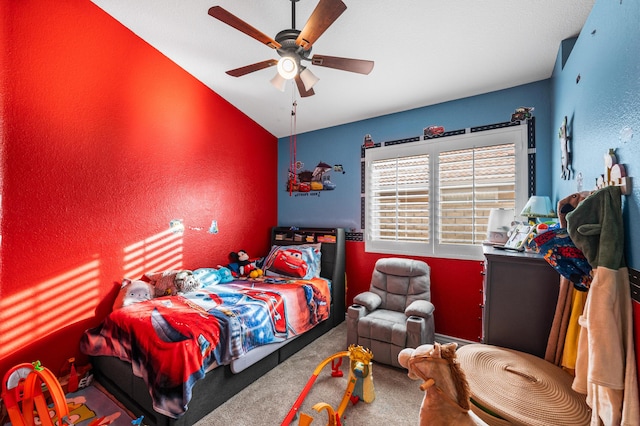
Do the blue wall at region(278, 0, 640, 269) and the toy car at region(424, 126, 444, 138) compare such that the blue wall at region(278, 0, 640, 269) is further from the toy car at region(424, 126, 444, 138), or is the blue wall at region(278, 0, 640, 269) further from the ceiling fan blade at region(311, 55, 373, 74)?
the ceiling fan blade at region(311, 55, 373, 74)

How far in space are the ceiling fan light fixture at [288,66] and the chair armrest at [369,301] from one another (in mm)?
2183

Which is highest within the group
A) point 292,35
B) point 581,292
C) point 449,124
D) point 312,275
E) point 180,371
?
point 292,35

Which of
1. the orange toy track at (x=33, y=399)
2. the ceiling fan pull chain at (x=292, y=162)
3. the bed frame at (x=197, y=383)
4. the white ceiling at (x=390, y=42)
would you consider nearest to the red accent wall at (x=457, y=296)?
the bed frame at (x=197, y=383)

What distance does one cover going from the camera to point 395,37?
2.22 metres

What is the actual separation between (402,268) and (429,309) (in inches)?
20.8

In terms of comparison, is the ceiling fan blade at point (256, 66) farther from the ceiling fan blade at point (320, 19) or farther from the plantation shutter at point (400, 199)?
the plantation shutter at point (400, 199)

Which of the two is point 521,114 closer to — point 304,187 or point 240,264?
point 304,187

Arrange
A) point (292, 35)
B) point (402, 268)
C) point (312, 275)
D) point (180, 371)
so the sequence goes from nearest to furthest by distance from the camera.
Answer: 1. point (180, 371)
2. point (292, 35)
3. point (402, 268)
4. point (312, 275)

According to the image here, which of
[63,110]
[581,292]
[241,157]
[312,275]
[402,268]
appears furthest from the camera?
[241,157]

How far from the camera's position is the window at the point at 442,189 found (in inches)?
109

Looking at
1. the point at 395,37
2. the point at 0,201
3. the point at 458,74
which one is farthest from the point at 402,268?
the point at 0,201

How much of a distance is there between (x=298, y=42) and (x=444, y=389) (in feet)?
6.60

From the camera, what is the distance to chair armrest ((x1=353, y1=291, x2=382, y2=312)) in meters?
2.88

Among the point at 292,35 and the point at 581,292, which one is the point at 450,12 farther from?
the point at 581,292
